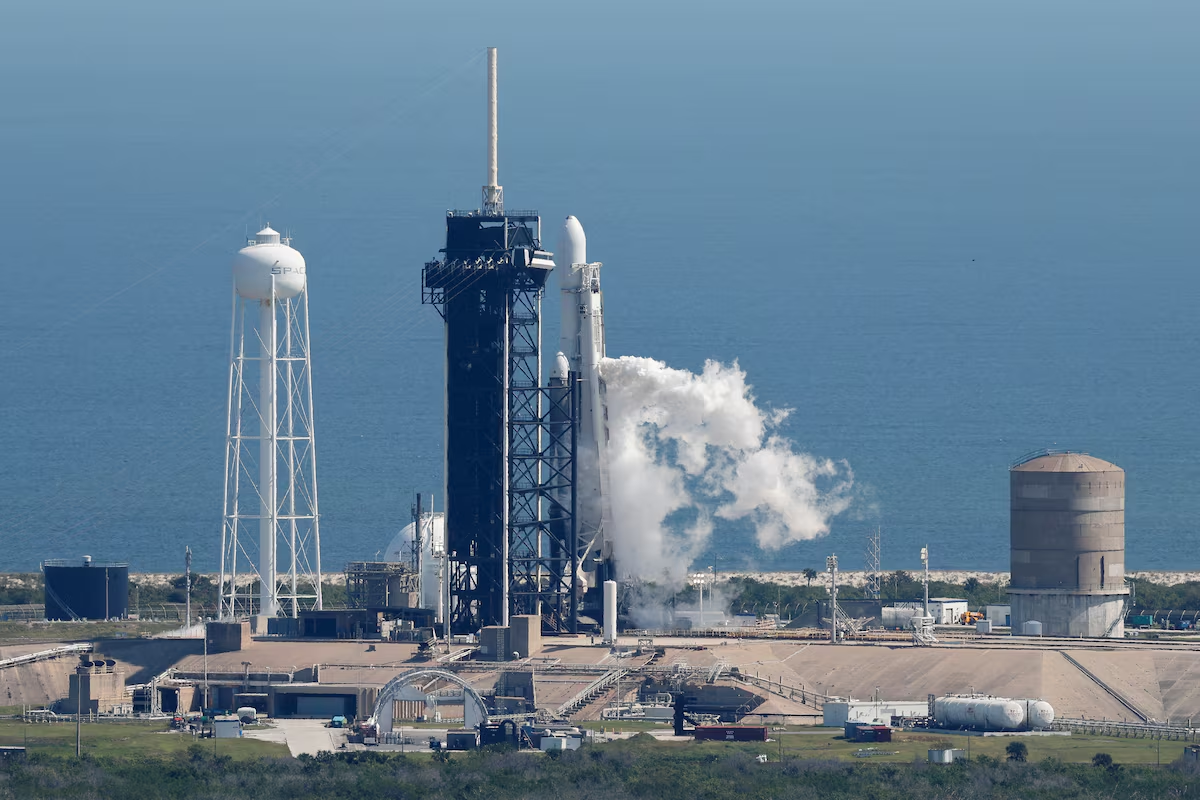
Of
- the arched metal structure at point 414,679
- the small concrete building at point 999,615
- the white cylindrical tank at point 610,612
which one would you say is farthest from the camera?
the small concrete building at point 999,615

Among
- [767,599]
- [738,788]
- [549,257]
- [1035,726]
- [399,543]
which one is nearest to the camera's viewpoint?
[738,788]

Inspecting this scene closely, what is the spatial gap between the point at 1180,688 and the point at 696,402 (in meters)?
30.3

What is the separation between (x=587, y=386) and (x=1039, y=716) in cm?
3419

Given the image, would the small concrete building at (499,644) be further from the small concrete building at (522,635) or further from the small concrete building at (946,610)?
the small concrete building at (946,610)

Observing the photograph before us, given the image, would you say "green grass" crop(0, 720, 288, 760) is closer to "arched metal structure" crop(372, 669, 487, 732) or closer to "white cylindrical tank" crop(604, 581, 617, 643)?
"arched metal structure" crop(372, 669, 487, 732)

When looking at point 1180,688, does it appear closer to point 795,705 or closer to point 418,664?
point 795,705

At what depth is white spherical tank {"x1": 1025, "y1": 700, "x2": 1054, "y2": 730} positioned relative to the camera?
125 m

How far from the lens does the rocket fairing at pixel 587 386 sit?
489 ft

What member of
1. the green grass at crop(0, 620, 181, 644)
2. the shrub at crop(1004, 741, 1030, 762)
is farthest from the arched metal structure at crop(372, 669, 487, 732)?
the green grass at crop(0, 620, 181, 644)

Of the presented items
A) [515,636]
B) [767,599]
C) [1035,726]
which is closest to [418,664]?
[515,636]

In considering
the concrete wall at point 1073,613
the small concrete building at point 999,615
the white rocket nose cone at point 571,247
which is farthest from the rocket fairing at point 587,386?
the small concrete building at point 999,615

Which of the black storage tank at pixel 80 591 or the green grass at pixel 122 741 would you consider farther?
the black storage tank at pixel 80 591

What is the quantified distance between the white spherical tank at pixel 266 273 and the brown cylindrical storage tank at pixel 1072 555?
38.5m

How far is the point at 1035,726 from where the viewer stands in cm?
12538
